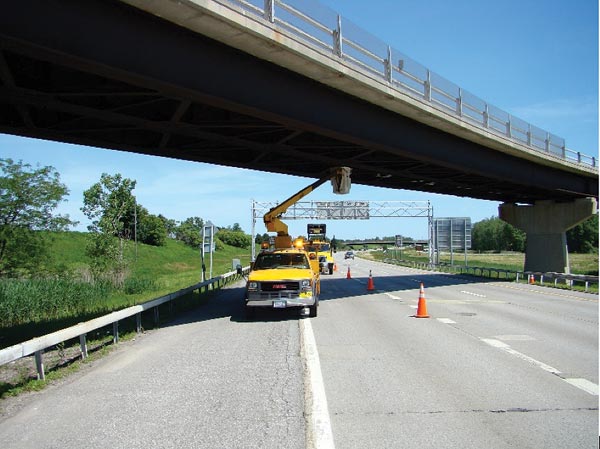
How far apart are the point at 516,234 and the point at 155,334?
517ft

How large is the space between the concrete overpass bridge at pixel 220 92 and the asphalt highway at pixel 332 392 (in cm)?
529

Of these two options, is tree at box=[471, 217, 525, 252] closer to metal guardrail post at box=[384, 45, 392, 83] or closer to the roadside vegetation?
the roadside vegetation

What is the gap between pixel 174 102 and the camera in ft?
43.7

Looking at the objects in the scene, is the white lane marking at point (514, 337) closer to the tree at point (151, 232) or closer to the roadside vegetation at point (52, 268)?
the roadside vegetation at point (52, 268)

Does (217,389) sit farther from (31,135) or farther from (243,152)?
(243,152)

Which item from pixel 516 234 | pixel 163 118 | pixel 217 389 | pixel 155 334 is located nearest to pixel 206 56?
pixel 163 118

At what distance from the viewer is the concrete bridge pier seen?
115 ft

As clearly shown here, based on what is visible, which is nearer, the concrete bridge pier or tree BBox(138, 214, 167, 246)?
the concrete bridge pier

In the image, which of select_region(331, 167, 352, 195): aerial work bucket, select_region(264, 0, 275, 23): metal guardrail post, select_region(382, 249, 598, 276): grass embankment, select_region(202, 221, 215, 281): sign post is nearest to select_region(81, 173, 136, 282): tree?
select_region(202, 221, 215, 281): sign post

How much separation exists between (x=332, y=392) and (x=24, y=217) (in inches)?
925

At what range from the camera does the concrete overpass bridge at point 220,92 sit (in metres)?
9.70

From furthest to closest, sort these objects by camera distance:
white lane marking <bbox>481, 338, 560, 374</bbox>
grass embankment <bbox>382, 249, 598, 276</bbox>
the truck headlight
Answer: grass embankment <bbox>382, 249, 598, 276</bbox>, the truck headlight, white lane marking <bbox>481, 338, 560, 374</bbox>

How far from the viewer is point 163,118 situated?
14.0 meters

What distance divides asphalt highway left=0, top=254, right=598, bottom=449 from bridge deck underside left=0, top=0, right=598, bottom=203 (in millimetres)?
5231
